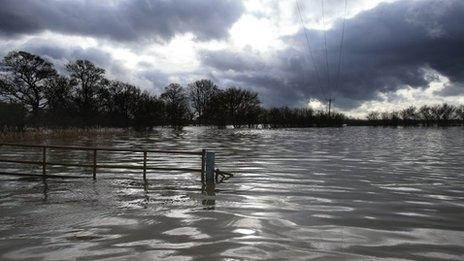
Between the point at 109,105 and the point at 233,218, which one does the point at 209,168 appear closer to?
the point at 233,218

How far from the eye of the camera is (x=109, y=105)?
91.2m

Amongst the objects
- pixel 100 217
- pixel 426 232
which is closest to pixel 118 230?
pixel 100 217

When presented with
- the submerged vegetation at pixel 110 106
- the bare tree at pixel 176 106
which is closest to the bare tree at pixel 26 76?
the submerged vegetation at pixel 110 106

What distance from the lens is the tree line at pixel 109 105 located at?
58812 millimetres

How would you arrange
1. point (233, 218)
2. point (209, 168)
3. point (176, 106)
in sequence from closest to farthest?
point (233, 218) < point (209, 168) < point (176, 106)

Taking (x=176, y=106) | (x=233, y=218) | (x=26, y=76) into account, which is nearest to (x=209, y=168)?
(x=233, y=218)

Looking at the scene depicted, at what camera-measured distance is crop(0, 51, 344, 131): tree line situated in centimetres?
5881

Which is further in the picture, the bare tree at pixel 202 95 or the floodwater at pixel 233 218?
the bare tree at pixel 202 95

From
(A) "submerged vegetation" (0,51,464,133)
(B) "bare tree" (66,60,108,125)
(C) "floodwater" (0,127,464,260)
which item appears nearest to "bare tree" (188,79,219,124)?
(A) "submerged vegetation" (0,51,464,133)

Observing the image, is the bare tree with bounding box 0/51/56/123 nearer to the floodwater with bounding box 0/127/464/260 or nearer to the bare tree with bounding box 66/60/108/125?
the bare tree with bounding box 66/60/108/125

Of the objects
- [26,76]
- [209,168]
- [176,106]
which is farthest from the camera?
[176,106]

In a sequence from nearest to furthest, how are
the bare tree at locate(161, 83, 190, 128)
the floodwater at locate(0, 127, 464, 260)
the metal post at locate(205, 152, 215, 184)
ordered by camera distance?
1. the floodwater at locate(0, 127, 464, 260)
2. the metal post at locate(205, 152, 215, 184)
3. the bare tree at locate(161, 83, 190, 128)

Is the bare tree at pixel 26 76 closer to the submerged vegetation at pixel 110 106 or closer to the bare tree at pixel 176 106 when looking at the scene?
the submerged vegetation at pixel 110 106

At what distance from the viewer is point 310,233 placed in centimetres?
865
